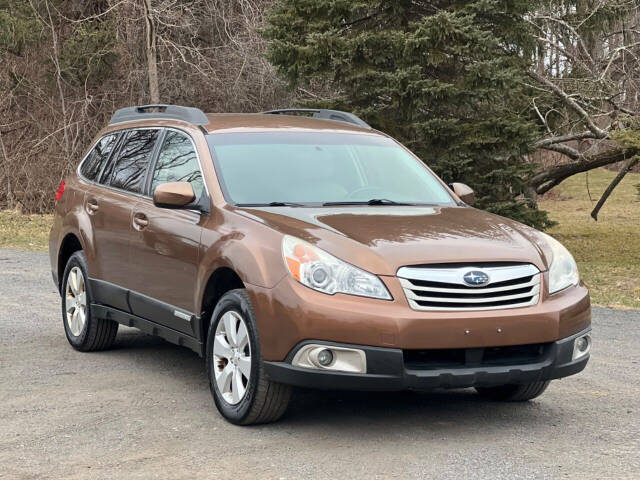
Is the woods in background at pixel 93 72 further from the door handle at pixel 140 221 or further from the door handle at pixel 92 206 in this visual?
the door handle at pixel 140 221

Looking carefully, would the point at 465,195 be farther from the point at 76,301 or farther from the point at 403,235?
the point at 76,301

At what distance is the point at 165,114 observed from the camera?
7516 mm

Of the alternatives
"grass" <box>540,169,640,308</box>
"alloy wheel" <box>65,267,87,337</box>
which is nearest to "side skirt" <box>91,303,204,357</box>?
"alloy wheel" <box>65,267,87,337</box>

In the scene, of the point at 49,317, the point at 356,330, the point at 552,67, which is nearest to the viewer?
the point at 356,330

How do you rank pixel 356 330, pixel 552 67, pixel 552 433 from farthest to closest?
pixel 552 67 < pixel 552 433 < pixel 356 330

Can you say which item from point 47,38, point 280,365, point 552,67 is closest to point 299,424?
point 280,365

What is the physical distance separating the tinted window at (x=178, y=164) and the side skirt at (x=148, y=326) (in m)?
0.90

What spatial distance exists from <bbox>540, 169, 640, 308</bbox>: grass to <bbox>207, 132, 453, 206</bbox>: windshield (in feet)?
17.1

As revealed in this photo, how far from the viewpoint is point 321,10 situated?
16297 millimetres

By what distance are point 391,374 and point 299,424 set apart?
2.70ft

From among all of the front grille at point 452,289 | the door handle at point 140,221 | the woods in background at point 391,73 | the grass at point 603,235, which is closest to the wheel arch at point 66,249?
the door handle at point 140,221

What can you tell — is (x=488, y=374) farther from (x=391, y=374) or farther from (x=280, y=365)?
(x=280, y=365)

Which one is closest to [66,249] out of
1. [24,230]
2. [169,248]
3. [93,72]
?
[169,248]

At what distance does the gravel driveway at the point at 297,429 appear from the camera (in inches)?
194
